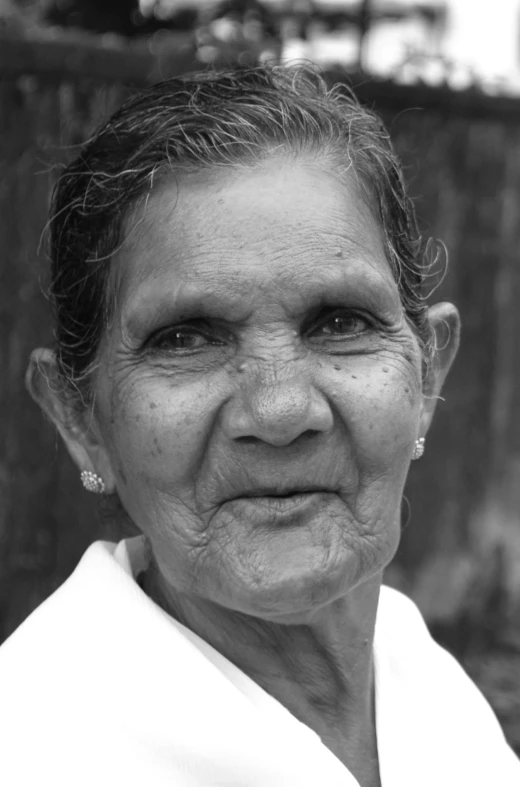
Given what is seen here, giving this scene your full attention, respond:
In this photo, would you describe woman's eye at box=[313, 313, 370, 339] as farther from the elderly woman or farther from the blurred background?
the blurred background

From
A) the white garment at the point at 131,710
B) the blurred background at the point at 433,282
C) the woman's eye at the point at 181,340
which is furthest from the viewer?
the blurred background at the point at 433,282

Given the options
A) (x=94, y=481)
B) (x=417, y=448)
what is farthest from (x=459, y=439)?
(x=94, y=481)

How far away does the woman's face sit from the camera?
5.84ft

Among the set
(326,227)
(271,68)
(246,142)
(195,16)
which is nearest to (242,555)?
(326,227)

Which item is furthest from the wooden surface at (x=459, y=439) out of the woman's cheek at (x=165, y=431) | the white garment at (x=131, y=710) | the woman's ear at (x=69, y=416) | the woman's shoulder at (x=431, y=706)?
the woman's cheek at (x=165, y=431)

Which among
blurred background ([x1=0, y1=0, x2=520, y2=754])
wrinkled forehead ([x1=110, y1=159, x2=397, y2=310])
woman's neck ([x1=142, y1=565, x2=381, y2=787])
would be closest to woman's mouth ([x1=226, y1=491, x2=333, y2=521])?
woman's neck ([x1=142, y1=565, x2=381, y2=787])

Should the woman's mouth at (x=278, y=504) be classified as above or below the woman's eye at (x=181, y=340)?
below

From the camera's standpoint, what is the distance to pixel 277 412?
1732 millimetres

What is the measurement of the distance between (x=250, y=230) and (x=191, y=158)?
21 cm

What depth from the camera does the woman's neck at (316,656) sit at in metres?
1.98

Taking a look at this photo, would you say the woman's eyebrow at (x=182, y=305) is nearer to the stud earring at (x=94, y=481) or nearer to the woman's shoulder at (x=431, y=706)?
the stud earring at (x=94, y=481)

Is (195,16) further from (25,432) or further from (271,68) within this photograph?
(271,68)

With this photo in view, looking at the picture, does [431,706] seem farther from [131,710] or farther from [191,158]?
[191,158]

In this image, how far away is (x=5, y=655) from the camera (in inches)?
71.7
